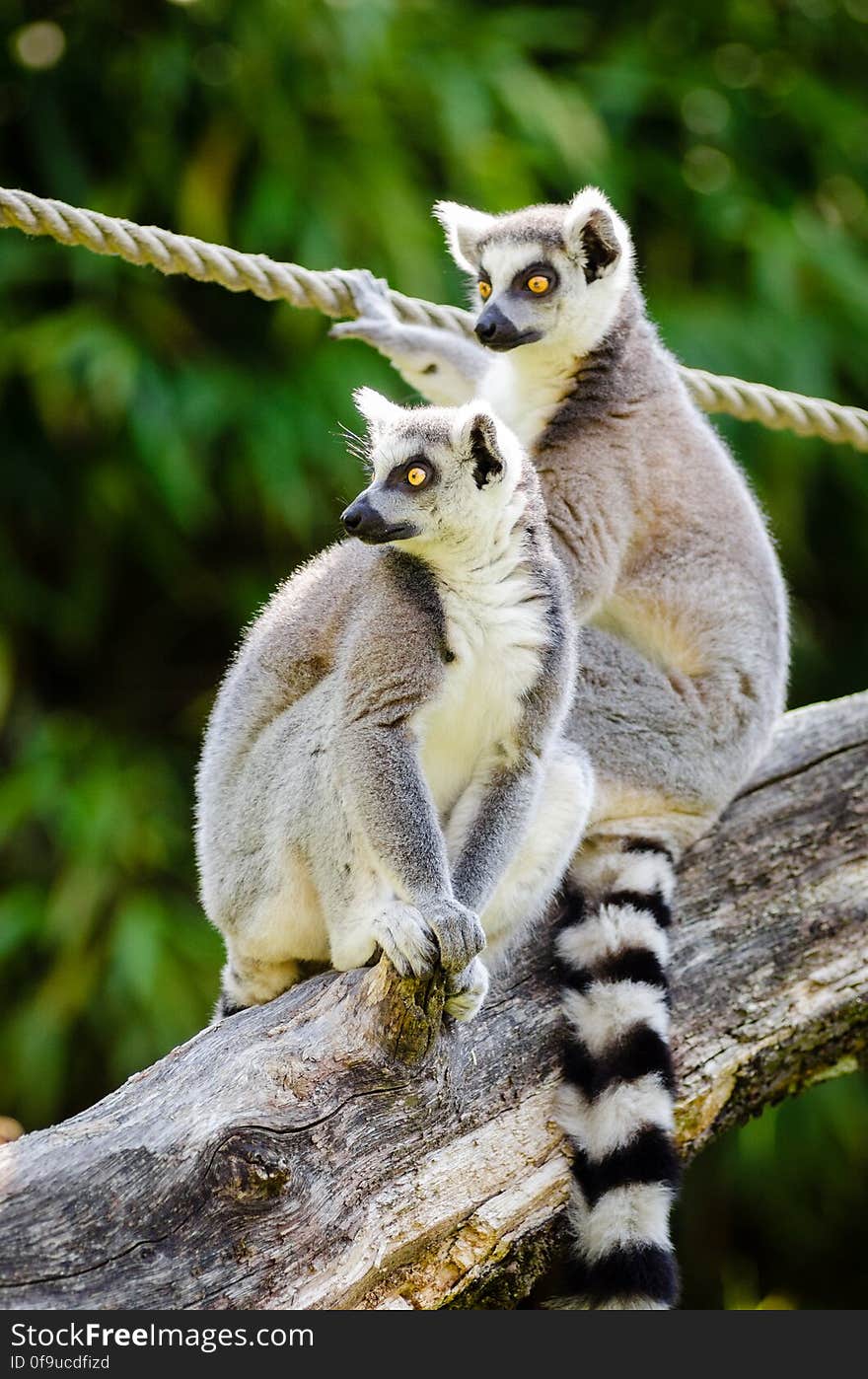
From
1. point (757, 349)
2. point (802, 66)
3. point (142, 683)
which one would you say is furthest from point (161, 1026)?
point (802, 66)

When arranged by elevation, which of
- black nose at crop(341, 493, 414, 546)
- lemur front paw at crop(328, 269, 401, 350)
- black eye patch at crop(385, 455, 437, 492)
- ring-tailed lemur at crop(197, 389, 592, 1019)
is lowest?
ring-tailed lemur at crop(197, 389, 592, 1019)

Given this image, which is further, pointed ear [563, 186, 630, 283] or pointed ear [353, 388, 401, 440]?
pointed ear [563, 186, 630, 283]

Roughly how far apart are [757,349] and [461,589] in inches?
214

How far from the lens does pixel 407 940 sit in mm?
3021

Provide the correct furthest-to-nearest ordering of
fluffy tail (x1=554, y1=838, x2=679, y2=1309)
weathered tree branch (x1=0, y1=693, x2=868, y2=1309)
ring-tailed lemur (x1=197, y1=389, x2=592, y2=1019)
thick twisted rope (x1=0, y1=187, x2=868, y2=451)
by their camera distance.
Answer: thick twisted rope (x1=0, y1=187, x2=868, y2=451) < fluffy tail (x1=554, y1=838, x2=679, y2=1309) < ring-tailed lemur (x1=197, y1=389, x2=592, y2=1019) < weathered tree branch (x1=0, y1=693, x2=868, y2=1309)

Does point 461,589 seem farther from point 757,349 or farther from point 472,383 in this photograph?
point 757,349

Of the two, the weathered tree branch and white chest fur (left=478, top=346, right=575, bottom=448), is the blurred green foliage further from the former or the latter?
the weathered tree branch

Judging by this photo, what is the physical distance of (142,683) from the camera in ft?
29.3

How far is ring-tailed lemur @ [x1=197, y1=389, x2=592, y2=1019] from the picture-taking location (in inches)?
123

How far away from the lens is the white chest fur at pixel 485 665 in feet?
10.7

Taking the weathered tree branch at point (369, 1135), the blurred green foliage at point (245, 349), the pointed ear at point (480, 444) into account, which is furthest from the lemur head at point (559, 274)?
the blurred green foliage at point (245, 349)

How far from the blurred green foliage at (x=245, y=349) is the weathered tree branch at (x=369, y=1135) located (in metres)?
4.00

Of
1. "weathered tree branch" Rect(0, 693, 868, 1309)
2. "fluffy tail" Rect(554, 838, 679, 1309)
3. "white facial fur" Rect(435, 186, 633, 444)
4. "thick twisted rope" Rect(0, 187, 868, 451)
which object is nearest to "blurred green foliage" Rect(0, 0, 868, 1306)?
"thick twisted rope" Rect(0, 187, 868, 451)

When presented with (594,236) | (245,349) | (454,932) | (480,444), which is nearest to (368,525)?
(480,444)
